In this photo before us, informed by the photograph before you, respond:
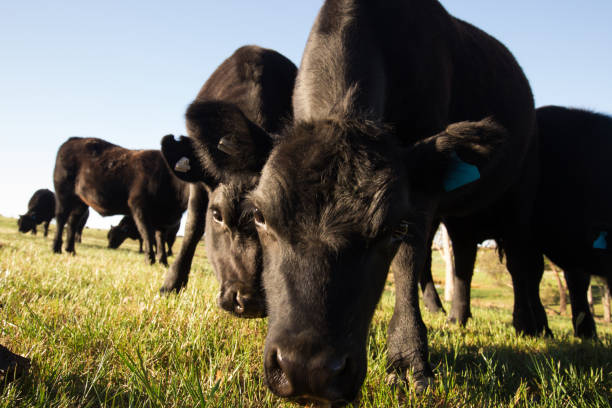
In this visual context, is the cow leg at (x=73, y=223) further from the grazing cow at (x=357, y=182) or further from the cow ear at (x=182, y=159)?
the grazing cow at (x=357, y=182)

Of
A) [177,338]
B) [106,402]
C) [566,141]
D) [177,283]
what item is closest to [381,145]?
[177,338]

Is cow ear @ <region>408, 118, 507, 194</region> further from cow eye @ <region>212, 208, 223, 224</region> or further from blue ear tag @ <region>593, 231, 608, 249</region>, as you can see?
blue ear tag @ <region>593, 231, 608, 249</region>

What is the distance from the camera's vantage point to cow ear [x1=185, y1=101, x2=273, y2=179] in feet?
8.96

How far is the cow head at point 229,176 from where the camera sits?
277 centimetres

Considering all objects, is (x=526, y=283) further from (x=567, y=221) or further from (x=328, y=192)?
(x=328, y=192)

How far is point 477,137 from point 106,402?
7.50 feet

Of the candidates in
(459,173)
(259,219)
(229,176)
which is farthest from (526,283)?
(259,219)

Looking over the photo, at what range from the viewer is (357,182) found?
2.19 m

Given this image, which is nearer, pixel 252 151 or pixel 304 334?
pixel 304 334

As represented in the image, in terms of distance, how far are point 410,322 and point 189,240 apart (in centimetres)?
355

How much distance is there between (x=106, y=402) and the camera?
171cm

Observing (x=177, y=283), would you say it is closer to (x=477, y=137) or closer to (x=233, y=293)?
(x=233, y=293)

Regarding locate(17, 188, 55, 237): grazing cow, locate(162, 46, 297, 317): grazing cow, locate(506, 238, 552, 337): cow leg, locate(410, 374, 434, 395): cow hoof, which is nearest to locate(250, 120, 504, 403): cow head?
locate(162, 46, 297, 317): grazing cow

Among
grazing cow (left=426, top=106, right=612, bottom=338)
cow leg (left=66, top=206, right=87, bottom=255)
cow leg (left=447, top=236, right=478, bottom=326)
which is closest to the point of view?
grazing cow (left=426, top=106, right=612, bottom=338)
